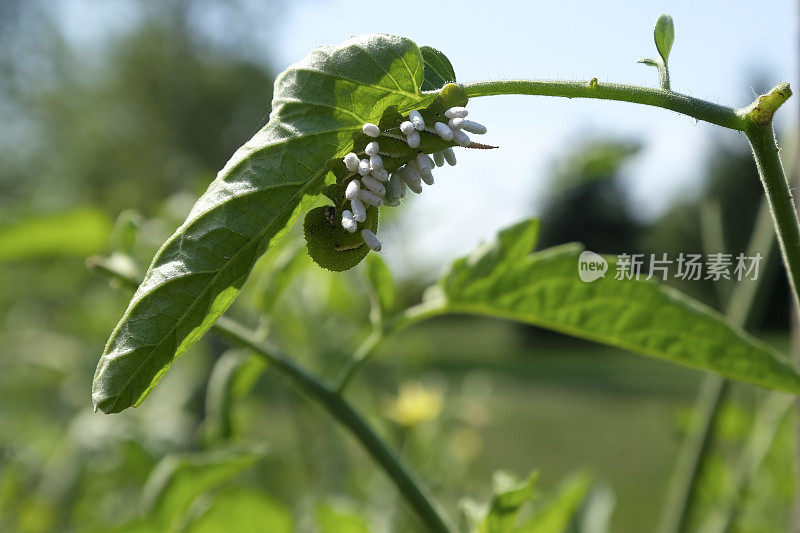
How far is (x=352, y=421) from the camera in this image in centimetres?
31

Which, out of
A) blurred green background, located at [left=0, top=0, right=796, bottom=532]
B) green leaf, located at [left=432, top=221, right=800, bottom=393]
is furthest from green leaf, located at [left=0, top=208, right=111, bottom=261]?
green leaf, located at [left=432, top=221, right=800, bottom=393]

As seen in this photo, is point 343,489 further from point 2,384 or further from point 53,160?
point 53,160

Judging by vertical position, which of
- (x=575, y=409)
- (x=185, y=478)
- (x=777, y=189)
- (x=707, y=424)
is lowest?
(x=575, y=409)

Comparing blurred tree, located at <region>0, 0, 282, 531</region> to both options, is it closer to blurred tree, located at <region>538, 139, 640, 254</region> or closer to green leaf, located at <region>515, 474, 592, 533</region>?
green leaf, located at <region>515, 474, 592, 533</region>

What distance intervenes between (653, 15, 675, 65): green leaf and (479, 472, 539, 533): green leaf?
161 mm

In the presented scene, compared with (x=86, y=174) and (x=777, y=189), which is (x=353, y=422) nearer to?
(x=777, y=189)

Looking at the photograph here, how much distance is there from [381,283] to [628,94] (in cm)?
18

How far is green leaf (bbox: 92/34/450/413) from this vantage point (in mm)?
201

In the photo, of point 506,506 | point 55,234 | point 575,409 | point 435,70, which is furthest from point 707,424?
point 575,409

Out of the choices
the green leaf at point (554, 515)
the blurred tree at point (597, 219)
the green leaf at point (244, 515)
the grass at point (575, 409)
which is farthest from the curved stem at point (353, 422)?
the blurred tree at point (597, 219)

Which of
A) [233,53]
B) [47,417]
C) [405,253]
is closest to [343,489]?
[405,253]

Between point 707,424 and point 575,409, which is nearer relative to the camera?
point 707,424

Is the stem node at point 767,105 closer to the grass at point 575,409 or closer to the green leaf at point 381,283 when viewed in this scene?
the green leaf at point 381,283

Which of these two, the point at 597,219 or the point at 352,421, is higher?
the point at 352,421
